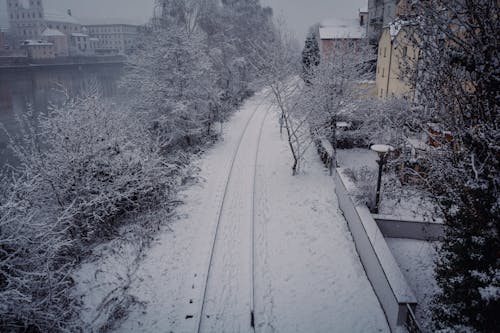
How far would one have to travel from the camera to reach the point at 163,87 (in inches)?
719

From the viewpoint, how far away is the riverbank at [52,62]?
5928 centimetres

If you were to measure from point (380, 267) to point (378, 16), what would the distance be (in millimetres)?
41416

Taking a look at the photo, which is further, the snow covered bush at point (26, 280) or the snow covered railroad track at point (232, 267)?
the snow covered railroad track at point (232, 267)

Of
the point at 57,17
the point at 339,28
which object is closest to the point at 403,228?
the point at 339,28

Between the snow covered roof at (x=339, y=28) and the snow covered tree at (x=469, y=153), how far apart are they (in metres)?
44.3

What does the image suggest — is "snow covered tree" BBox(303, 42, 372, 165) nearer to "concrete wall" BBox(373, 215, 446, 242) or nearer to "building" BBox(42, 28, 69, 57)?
"concrete wall" BBox(373, 215, 446, 242)

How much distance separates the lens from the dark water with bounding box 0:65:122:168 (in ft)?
88.6

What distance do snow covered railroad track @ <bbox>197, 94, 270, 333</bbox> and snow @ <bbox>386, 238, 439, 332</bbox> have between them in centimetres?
363

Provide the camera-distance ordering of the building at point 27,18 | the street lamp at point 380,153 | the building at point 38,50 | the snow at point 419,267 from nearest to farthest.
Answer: the snow at point 419,267
the street lamp at point 380,153
the building at point 38,50
the building at point 27,18

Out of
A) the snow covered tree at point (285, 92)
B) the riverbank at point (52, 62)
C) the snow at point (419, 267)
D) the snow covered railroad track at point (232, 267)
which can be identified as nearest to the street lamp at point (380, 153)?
the snow at point (419, 267)

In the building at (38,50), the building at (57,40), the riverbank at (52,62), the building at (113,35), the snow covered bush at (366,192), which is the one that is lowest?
the snow covered bush at (366,192)

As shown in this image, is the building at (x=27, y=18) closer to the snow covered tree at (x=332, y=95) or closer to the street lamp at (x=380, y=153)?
the snow covered tree at (x=332, y=95)

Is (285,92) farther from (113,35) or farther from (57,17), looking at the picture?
(57,17)

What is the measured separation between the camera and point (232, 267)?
8.52 metres
